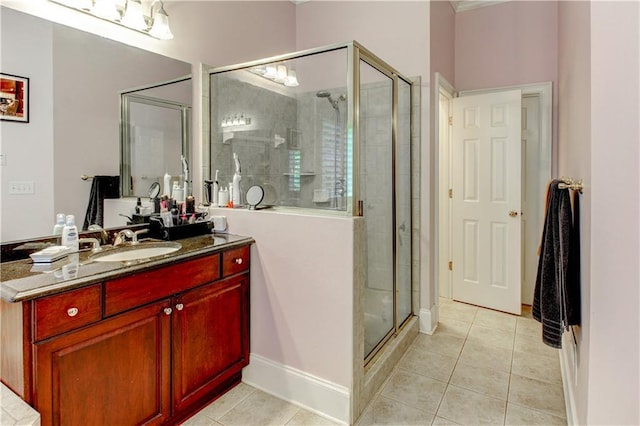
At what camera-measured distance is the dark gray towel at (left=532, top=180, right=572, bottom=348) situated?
1548 mm

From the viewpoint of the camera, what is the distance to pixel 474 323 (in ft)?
10.3

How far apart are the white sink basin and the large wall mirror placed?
270 mm

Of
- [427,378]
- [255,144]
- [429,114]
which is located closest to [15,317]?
[255,144]

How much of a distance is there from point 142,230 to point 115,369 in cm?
82

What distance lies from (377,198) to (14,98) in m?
1.93

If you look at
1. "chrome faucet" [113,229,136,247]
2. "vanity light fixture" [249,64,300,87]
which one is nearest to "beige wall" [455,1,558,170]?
"vanity light fixture" [249,64,300,87]

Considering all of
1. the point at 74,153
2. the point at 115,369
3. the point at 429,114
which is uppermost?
the point at 429,114

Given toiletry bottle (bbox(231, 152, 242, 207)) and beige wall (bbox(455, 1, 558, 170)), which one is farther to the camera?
beige wall (bbox(455, 1, 558, 170))

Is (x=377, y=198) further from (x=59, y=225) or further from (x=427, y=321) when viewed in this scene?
(x=59, y=225)

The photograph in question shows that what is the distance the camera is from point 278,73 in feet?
8.45

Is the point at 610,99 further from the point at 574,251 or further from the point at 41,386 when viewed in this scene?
the point at 41,386

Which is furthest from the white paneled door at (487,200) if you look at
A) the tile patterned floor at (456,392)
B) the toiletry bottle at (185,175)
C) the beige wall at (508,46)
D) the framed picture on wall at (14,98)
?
the framed picture on wall at (14,98)

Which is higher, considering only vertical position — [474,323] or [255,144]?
[255,144]

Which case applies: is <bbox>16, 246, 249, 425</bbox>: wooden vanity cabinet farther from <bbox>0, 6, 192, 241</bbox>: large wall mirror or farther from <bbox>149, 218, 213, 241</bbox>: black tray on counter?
<bbox>0, 6, 192, 241</bbox>: large wall mirror
